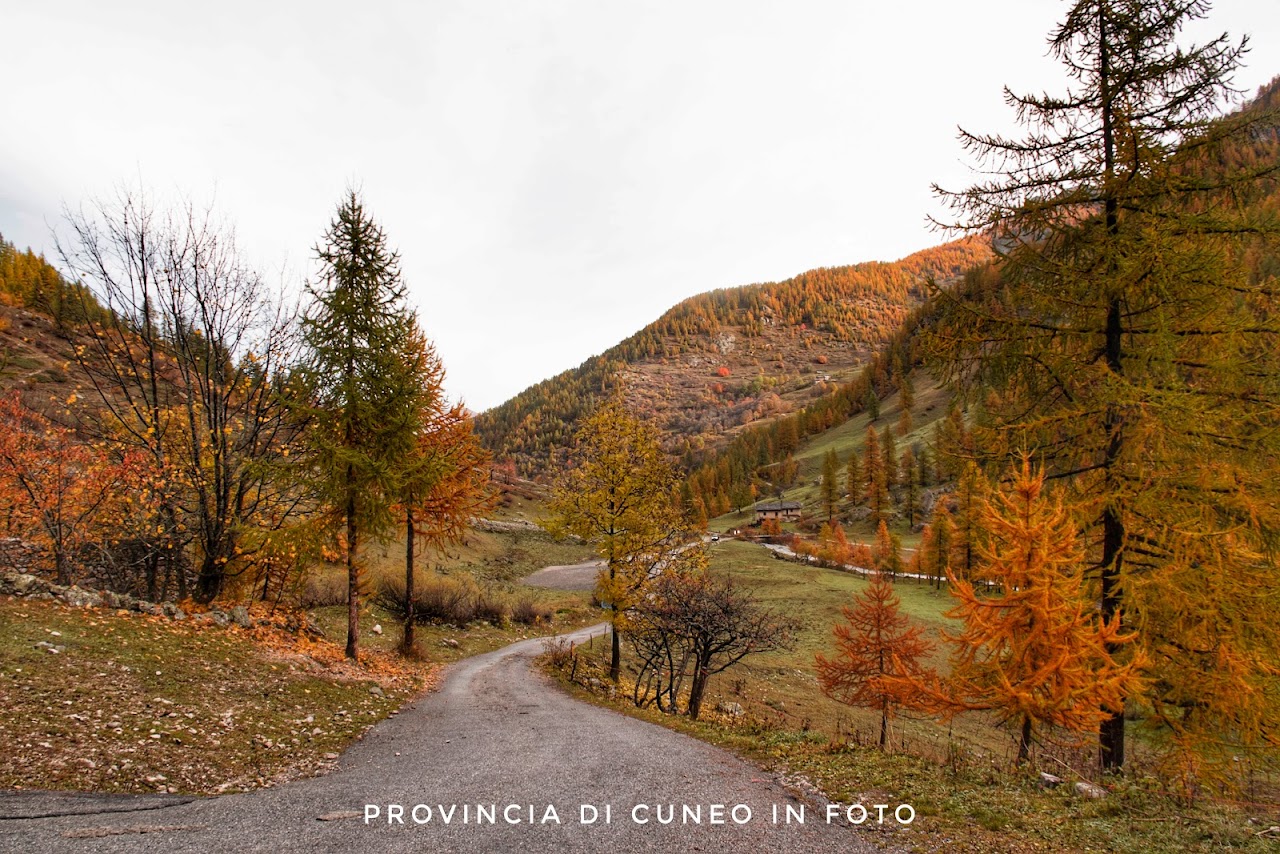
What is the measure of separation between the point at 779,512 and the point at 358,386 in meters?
93.7

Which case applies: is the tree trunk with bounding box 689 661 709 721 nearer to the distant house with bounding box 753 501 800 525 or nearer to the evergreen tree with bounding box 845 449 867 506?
the evergreen tree with bounding box 845 449 867 506

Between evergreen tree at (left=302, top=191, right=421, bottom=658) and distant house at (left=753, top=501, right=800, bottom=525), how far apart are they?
88474 millimetres

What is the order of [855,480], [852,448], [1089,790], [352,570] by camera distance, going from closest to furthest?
[1089,790] < [352,570] < [855,480] < [852,448]

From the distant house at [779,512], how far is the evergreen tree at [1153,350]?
89790 millimetres

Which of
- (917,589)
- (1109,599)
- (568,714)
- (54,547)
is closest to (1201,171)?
(1109,599)

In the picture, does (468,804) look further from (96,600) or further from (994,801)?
(96,600)

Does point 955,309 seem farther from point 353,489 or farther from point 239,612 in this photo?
point 239,612

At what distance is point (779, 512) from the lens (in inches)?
3922

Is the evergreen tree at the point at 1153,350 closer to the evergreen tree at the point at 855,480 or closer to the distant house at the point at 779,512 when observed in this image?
the evergreen tree at the point at 855,480

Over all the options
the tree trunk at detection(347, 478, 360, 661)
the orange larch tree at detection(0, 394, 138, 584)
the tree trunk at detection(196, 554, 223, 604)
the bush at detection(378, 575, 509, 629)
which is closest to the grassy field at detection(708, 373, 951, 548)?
the bush at detection(378, 575, 509, 629)

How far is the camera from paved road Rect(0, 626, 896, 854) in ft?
18.0

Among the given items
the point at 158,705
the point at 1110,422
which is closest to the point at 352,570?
the point at 158,705

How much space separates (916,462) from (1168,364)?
92.5 meters

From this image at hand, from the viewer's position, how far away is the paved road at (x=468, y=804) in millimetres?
5484
